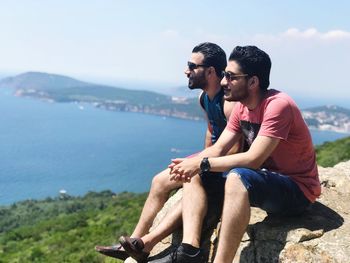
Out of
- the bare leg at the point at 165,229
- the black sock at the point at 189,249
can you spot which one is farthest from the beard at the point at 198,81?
the black sock at the point at 189,249

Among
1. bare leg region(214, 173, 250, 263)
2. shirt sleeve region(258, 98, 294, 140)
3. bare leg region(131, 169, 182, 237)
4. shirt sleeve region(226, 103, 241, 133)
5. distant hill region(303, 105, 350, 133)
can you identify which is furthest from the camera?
distant hill region(303, 105, 350, 133)

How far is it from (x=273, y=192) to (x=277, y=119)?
66cm

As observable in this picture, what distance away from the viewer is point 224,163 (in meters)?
4.01

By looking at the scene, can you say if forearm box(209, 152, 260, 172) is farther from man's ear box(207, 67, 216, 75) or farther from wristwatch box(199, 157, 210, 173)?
man's ear box(207, 67, 216, 75)

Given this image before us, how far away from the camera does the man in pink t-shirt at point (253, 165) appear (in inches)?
146

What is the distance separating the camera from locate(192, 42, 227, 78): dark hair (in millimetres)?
5043

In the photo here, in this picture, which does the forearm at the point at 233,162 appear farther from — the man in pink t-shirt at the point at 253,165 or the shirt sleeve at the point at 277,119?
the shirt sleeve at the point at 277,119

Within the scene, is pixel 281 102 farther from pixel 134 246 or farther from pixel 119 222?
pixel 119 222

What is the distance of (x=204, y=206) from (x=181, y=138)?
135520mm

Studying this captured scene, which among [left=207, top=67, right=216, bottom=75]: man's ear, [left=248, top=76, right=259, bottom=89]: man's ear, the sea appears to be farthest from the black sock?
the sea

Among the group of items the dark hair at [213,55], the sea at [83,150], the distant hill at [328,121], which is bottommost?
the sea at [83,150]

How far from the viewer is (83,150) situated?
389 ft

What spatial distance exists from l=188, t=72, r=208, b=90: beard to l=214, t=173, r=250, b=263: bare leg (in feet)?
5.49

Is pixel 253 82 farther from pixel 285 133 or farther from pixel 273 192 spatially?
pixel 273 192
